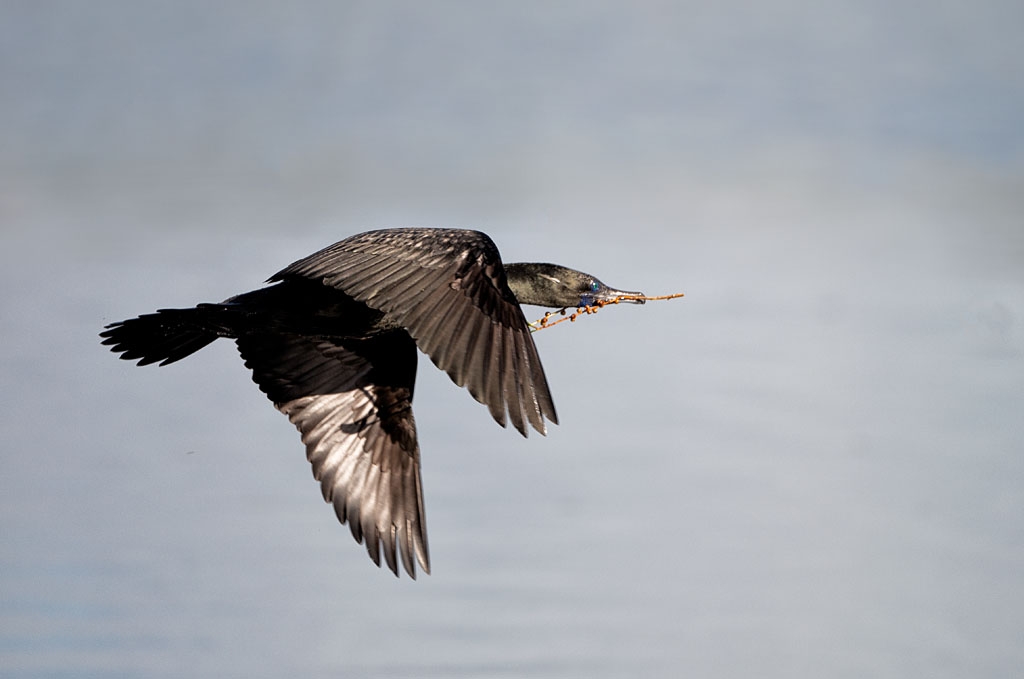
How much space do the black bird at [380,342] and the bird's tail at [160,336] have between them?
0.01m

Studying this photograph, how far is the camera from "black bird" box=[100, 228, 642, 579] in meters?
7.61

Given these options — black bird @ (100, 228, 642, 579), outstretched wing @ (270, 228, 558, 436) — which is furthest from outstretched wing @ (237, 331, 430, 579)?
outstretched wing @ (270, 228, 558, 436)

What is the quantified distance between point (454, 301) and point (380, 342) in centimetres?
271

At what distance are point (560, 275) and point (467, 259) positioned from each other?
1929 mm

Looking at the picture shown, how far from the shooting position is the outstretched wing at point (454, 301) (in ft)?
24.1

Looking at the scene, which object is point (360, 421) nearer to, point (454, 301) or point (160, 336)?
point (160, 336)

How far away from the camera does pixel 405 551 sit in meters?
9.66

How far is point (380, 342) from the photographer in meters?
10.5

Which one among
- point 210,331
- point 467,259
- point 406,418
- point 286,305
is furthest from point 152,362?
point 467,259

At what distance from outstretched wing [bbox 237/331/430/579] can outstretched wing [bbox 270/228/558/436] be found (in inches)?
65.0

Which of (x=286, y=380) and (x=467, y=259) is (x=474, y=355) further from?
(x=286, y=380)

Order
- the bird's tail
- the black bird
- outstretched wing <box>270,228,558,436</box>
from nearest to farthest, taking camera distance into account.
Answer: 1. outstretched wing <box>270,228,558,436</box>
2. the black bird
3. the bird's tail

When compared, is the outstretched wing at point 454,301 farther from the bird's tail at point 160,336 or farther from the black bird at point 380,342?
the bird's tail at point 160,336

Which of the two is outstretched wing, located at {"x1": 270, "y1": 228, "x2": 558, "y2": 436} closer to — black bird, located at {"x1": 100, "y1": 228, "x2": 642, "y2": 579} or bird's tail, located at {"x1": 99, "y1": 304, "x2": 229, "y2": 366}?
black bird, located at {"x1": 100, "y1": 228, "x2": 642, "y2": 579}
